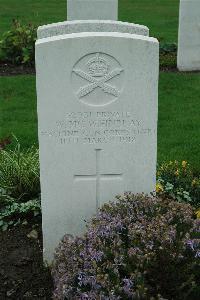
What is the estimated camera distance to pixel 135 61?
13.0ft

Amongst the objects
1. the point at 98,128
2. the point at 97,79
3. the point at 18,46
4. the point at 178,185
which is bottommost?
the point at 178,185

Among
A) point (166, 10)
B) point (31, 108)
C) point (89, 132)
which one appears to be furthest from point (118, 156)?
point (166, 10)

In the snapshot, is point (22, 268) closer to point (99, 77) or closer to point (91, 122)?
point (91, 122)

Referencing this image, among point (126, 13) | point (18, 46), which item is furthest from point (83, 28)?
point (126, 13)

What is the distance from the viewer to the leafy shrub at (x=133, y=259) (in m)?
3.30

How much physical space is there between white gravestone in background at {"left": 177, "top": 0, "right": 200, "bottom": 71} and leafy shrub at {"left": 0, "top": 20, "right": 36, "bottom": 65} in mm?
2656

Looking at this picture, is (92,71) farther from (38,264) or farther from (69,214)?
(38,264)

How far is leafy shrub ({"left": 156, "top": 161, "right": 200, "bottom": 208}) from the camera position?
520cm

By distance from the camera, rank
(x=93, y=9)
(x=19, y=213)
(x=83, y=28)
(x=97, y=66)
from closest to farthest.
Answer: (x=97, y=66), (x=83, y=28), (x=19, y=213), (x=93, y=9)

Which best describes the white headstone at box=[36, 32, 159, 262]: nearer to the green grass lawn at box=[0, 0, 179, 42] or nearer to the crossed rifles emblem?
the crossed rifles emblem

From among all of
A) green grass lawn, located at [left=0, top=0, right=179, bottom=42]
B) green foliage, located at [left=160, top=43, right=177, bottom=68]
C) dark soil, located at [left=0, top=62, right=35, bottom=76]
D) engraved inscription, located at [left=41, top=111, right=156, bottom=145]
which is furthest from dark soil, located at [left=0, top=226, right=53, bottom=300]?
green grass lawn, located at [left=0, top=0, right=179, bottom=42]

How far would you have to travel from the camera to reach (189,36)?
34.0ft

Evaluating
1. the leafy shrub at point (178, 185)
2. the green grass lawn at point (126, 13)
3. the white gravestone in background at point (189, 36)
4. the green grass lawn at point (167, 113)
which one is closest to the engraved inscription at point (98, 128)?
the leafy shrub at point (178, 185)

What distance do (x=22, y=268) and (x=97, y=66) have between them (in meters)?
1.59
